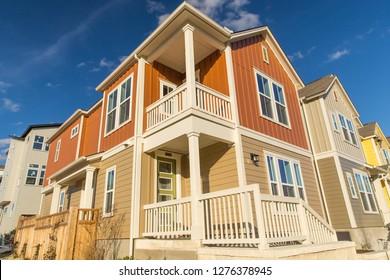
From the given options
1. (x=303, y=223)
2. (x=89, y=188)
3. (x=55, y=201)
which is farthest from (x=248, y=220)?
(x=55, y=201)

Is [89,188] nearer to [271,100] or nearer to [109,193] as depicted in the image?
[109,193]

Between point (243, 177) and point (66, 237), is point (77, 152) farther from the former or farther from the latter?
point (243, 177)

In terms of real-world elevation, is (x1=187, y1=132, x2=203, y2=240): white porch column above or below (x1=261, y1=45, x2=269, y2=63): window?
below

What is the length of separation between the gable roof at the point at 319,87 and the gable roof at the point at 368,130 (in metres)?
6.66

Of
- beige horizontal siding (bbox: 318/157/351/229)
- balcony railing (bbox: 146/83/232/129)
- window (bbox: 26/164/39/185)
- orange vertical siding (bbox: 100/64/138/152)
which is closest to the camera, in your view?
balcony railing (bbox: 146/83/232/129)

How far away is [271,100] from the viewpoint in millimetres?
10344

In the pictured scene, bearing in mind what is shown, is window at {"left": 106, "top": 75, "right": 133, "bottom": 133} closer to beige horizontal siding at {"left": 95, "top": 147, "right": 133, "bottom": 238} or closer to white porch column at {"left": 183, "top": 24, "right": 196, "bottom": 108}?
beige horizontal siding at {"left": 95, "top": 147, "right": 133, "bottom": 238}

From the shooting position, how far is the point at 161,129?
25.5ft

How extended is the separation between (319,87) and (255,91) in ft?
19.7

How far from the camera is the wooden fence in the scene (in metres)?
7.11

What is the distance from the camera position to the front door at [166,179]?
326 inches

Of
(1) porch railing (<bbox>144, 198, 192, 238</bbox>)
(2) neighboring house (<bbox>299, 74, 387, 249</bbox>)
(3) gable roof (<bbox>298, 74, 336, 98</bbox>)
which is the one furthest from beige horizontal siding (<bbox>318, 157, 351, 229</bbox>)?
(1) porch railing (<bbox>144, 198, 192, 238</bbox>)

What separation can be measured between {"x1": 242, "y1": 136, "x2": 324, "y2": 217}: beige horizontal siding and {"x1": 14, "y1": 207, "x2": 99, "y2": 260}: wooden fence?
5.43 metres

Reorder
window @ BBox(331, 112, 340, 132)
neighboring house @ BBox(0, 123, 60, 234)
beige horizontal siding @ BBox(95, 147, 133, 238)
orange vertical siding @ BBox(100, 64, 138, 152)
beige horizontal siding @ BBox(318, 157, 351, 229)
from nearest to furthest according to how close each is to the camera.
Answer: beige horizontal siding @ BBox(95, 147, 133, 238) < orange vertical siding @ BBox(100, 64, 138, 152) < beige horizontal siding @ BBox(318, 157, 351, 229) < window @ BBox(331, 112, 340, 132) < neighboring house @ BBox(0, 123, 60, 234)
